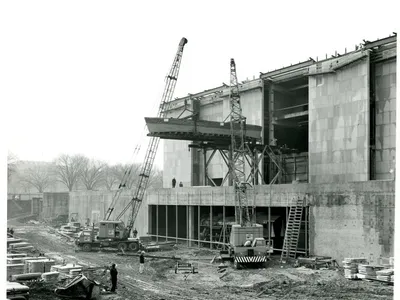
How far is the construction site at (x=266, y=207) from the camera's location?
24.2 meters

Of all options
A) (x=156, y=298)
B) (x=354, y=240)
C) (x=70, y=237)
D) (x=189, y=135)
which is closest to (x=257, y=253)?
(x=354, y=240)

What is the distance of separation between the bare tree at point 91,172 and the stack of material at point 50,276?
7673 cm

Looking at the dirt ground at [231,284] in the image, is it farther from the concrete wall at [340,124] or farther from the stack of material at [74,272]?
the concrete wall at [340,124]

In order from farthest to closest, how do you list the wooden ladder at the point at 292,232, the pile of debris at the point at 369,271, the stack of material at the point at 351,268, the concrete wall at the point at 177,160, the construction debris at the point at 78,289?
the concrete wall at the point at 177,160, the wooden ladder at the point at 292,232, the stack of material at the point at 351,268, the pile of debris at the point at 369,271, the construction debris at the point at 78,289

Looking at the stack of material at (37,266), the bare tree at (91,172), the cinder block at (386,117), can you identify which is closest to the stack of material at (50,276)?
the stack of material at (37,266)

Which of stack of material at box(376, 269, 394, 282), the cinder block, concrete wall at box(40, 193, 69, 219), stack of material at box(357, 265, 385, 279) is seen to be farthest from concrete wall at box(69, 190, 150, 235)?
stack of material at box(376, 269, 394, 282)

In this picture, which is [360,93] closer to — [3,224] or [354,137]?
[354,137]

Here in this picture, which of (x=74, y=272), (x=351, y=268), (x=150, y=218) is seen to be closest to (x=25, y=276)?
(x=74, y=272)

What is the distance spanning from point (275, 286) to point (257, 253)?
7.55m

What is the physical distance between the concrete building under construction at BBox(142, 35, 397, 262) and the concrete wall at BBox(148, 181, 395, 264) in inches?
2.4

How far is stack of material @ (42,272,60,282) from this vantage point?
74.8 ft

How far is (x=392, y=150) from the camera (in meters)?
35.2

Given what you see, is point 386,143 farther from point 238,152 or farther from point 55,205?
point 55,205

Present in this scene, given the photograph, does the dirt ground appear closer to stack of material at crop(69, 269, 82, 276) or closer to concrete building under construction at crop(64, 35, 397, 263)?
stack of material at crop(69, 269, 82, 276)
